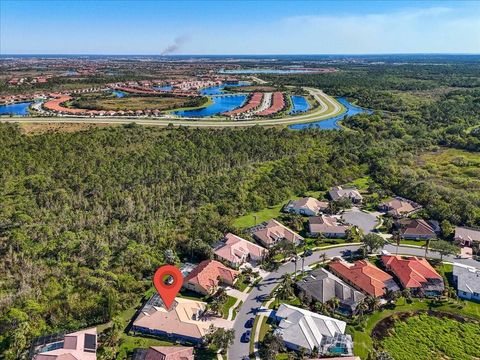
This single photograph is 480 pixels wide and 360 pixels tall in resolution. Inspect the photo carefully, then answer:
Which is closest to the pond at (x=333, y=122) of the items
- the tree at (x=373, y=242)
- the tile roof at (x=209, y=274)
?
the tree at (x=373, y=242)

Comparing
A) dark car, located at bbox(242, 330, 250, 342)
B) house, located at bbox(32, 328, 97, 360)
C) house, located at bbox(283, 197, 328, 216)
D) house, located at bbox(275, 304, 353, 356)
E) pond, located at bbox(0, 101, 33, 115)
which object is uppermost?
pond, located at bbox(0, 101, 33, 115)

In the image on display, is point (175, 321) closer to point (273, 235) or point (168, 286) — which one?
point (168, 286)

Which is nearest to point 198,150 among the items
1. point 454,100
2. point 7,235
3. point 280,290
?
point 7,235

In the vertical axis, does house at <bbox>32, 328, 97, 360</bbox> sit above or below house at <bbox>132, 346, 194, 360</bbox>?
above

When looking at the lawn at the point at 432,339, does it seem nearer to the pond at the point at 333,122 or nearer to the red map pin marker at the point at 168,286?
the red map pin marker at the point at 168,286

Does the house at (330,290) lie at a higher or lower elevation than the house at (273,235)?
lower

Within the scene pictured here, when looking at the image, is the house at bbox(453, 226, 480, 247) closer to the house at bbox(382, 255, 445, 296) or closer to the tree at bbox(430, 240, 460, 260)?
the tree at bbox(430, 240, 460, 260)

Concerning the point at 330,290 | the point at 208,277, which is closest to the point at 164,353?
the point at 208,277

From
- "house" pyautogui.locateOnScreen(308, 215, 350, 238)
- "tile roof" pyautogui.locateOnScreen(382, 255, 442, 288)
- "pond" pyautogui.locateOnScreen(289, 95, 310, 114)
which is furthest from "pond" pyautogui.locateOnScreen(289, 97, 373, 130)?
"tile roof" pyautogui.locateOnScreen(382, 255, 442, 288)
